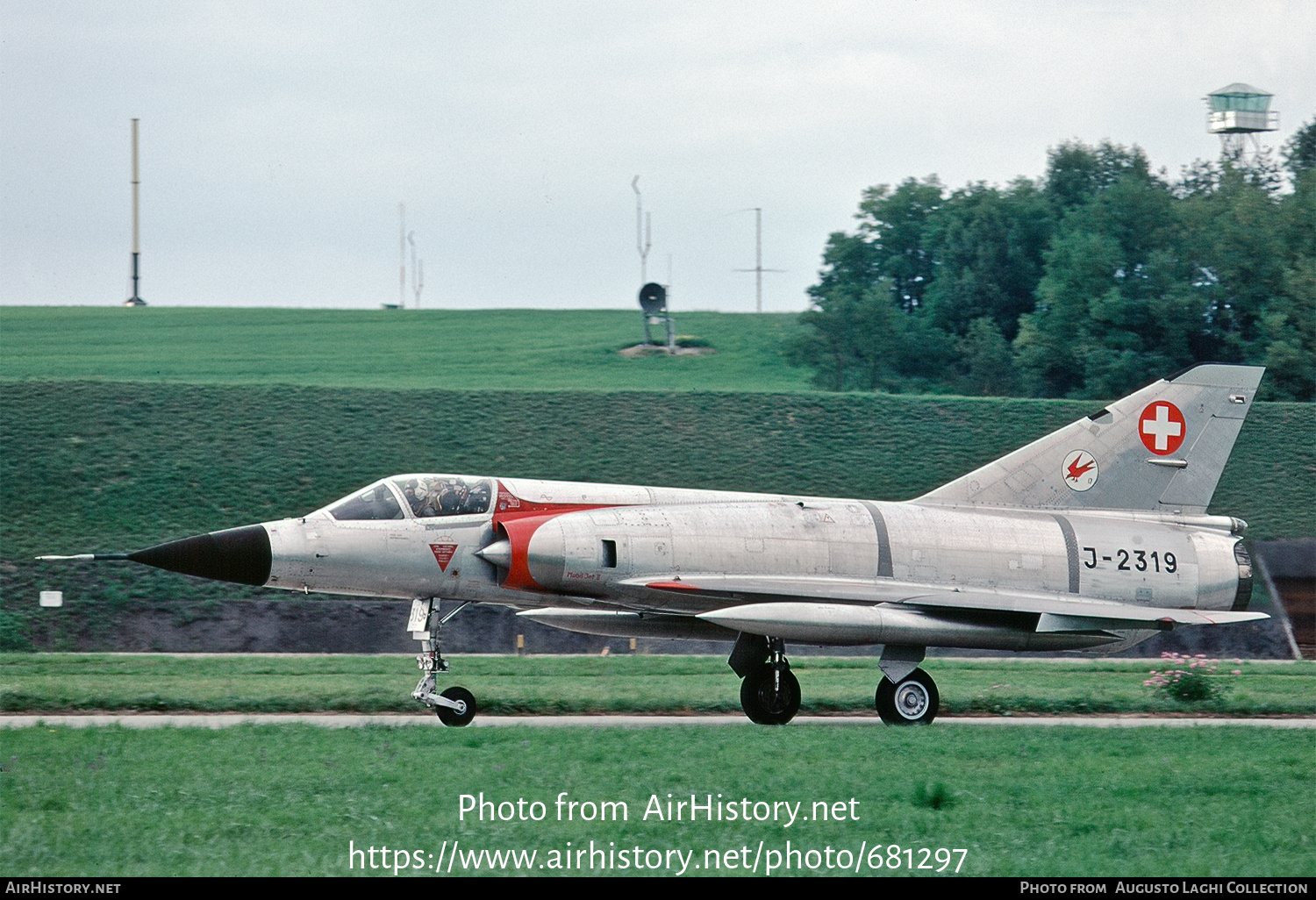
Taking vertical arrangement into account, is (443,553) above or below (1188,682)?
above

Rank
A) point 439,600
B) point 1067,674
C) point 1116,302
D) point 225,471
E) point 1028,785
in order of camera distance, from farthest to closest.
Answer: point 1116,302, point 225,471, point 1067,674, point 439,600, point 1028,785

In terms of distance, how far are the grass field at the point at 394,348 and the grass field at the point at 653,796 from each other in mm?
27616

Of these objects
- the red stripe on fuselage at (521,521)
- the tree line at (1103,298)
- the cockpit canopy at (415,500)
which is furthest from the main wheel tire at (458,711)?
the tree line at (1103,298)

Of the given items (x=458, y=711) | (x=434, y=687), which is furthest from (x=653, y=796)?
(x=434, y=687)

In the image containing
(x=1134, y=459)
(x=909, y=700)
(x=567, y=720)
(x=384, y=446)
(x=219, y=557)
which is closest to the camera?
(x=219, y=557)

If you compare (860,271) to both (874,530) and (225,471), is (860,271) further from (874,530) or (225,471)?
(874,530)

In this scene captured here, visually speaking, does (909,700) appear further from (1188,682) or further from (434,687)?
(434,687)

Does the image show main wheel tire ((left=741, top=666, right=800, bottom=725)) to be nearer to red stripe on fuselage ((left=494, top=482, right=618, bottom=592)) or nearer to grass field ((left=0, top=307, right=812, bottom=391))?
red stripe on fuselage ((left=494, top=482, right=618, bottom=592))

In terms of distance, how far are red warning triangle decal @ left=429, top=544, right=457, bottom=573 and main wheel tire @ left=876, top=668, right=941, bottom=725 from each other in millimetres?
4640

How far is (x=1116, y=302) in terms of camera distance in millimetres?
47031

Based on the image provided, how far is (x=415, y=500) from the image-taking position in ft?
47.9

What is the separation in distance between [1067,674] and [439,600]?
34.8 feet

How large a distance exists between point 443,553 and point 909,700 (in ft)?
16.5
